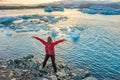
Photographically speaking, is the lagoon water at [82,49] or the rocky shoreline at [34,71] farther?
the lagoon water at [82,49]

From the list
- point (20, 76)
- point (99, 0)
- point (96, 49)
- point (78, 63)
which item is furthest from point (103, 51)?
point (99, 0)

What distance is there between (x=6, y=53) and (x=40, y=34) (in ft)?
29.1

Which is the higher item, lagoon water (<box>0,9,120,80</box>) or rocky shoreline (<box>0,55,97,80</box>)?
rocky shoreline (<box>0,55,97,80</box>)

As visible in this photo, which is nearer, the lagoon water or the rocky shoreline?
the rocky shoreline

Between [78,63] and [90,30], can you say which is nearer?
[78,63]

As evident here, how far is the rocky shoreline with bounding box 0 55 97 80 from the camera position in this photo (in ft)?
44.9

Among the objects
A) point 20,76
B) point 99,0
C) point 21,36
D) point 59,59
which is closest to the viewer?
point 20,76

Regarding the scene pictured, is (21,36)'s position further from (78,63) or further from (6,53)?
(78,63)

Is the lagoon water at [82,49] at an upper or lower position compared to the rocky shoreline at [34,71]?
lower

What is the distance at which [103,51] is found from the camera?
2066 centimetres

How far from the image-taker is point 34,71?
14523 millimetres

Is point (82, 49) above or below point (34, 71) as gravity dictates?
below

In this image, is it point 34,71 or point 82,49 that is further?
point 82,49

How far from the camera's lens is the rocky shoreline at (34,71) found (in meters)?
13.7
